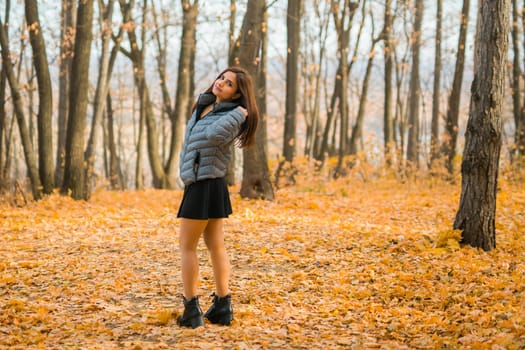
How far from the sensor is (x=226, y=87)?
4.60m

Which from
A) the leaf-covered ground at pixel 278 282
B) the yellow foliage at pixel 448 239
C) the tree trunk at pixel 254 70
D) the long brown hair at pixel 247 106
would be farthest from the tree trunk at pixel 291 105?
the long brown hair at pixel 247 106

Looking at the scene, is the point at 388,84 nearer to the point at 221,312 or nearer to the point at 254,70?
the point at 254,70

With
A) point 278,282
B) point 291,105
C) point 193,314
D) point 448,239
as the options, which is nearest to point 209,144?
point 193,314

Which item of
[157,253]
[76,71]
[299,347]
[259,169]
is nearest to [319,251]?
[157,253]

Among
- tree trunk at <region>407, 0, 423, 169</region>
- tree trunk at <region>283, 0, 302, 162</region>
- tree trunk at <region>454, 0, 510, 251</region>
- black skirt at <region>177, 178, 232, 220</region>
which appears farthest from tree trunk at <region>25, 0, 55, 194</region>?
tree trunk at <region>407, 0, 423, 169</region>

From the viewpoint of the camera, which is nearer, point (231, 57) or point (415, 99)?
point (231, 57)

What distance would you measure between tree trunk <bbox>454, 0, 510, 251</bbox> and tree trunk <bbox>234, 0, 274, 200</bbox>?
4.54m

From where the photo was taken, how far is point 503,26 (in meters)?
6.68

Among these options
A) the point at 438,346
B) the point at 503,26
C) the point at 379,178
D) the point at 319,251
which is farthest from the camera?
the point at 379,178

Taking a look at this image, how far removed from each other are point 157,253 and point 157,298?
5.98ft

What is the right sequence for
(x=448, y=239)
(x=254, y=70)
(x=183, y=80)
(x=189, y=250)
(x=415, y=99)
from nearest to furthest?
(x=189, y=250)
(x=448, y=239)
(x=254, y=70)
(x=183, y=80)
(x=415, y=99)

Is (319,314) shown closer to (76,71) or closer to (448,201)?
(448,201)

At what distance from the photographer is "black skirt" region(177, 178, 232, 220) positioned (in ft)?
14.4

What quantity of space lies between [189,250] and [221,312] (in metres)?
0.60
